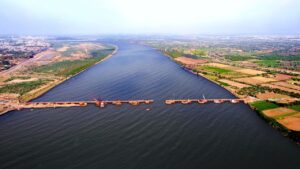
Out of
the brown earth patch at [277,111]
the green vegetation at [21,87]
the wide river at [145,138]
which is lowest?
Answer: the wide river at [145,138]

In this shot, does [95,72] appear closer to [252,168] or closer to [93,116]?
[93,116]

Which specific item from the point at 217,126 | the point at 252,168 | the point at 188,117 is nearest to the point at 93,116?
the point at 188,117

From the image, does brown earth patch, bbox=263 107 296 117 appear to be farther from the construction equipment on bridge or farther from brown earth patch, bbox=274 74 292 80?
brown earth patch, bbox=274 74 292 80

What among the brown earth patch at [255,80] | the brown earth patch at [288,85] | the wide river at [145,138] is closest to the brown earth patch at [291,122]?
the wide river at [145,138]

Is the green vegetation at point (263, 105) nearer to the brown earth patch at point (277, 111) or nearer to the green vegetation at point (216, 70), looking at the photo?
the brown earth patch at point (277, 111)

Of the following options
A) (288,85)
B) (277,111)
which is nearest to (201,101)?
(277,111)

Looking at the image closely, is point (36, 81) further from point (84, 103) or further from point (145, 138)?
point (145, 138)
